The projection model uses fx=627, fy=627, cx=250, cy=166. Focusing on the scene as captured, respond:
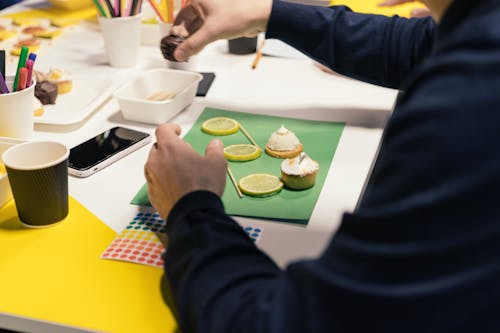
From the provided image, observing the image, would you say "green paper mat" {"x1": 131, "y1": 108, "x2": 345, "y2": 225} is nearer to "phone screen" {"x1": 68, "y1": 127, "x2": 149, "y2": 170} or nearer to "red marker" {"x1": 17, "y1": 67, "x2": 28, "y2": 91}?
"phone screen" {"x1": 68, "y1": 127, "x2": 149, "y2": 170}

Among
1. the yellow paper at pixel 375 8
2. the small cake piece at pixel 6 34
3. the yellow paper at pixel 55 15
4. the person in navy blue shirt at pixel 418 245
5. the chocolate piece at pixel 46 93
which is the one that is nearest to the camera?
the person in navy blue shirt at pixel 418 245

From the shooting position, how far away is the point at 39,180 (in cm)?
95

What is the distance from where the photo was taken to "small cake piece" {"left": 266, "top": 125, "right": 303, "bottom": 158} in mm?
1208

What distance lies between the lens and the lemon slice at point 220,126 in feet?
4.31

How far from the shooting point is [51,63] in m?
1.70

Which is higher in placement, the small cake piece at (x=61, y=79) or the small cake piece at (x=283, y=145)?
the small cake piece at (x=283, y=145)

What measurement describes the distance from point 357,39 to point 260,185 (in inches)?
19.0

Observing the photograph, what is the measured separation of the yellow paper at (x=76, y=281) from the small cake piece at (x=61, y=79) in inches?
20.7

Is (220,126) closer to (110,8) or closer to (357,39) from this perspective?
(357,39)

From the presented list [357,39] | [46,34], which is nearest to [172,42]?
[357,39]

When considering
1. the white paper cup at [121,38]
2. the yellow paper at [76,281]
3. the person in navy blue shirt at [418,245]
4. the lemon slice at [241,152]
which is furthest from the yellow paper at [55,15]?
the person in navy blue shirt at [418,245]

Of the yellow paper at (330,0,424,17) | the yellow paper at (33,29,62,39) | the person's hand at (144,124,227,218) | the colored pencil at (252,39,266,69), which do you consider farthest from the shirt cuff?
the yellow paper at (330,0,424,17)

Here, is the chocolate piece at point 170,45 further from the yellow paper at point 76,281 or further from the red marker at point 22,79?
the yellow paper at point 76,281

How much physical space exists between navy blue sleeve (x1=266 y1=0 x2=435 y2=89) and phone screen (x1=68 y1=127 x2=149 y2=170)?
403 millimetres
